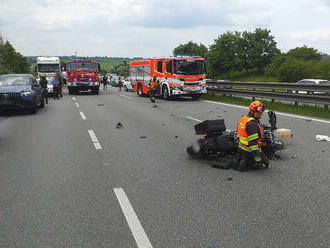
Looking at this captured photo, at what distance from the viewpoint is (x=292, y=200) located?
4770 mm

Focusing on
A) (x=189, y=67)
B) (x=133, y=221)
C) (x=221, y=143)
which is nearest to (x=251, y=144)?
(x=221, y=143)

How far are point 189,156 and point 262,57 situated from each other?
10745 cm

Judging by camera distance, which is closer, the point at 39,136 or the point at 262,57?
the point at 39,136

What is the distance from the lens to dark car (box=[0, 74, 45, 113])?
1526cm

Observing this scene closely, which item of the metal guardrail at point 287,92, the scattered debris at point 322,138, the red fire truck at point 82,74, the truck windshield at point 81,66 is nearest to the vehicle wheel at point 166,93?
the metal guardrail at point 287,92

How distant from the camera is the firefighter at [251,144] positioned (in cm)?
614

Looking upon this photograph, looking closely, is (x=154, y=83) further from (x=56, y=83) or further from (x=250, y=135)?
(x=250, y=135)

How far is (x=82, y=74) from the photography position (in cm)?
2941

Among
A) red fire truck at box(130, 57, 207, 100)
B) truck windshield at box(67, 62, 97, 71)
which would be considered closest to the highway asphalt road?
red fire truck at box(130, 57, 207, 100)

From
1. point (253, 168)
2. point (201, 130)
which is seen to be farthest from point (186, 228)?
point (201, 130)

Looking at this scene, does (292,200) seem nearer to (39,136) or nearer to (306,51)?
(39,136)

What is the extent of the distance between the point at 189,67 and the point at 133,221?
1945 cm

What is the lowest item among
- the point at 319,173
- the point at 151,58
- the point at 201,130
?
the point at 319,173

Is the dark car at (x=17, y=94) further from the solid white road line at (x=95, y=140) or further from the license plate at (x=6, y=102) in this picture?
the solid white road line at (x=95, y=140)
